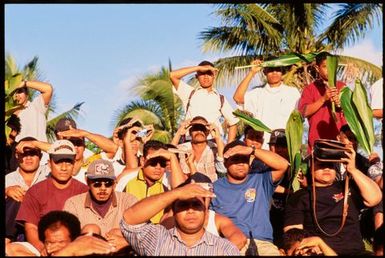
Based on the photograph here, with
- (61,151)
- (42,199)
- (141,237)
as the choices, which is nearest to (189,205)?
(141,237)

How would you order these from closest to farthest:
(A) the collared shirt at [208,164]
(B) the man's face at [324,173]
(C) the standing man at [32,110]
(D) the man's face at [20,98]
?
1. (B) the man's face at [324,173]
2. (A) the collared shirt at [208,164]
3. (D) the man's face at [20,98]
4. (C) the standing man at [32,110]

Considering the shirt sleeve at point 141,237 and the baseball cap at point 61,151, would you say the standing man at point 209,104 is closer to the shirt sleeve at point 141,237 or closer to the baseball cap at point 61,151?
the baseball cap at point 61,151

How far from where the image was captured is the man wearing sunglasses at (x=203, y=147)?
33.4ft

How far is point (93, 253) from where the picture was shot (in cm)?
677

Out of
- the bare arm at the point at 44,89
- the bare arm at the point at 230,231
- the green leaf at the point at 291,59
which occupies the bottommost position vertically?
the bare arm at the point at 230,231

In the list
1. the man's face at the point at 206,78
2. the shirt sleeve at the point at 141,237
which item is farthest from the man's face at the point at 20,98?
the shirt sleeve at the point at 141,237

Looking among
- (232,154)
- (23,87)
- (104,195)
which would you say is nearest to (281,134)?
(232,154)

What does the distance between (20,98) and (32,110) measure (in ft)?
1.09

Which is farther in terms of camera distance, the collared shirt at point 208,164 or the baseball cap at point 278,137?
the collared shirt at point 208,164

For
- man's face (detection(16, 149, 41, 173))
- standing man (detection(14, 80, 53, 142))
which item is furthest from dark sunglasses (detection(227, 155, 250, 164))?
standing man (detection(14, 80, 53, 142))

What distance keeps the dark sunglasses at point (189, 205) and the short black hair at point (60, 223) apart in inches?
34.7

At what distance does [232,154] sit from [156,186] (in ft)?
3.34

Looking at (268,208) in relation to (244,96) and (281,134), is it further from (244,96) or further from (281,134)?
(244,96)

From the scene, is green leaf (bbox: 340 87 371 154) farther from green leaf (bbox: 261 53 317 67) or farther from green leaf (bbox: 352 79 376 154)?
green leaf (bbox: 261 53 317 67)
